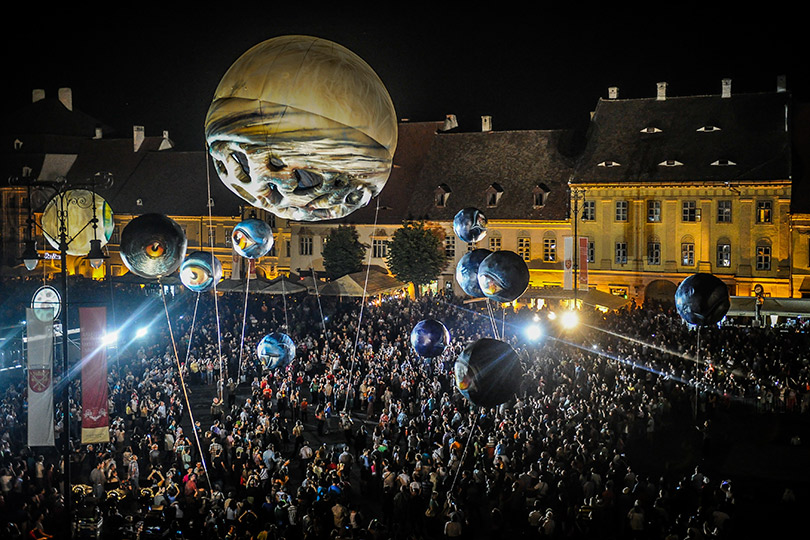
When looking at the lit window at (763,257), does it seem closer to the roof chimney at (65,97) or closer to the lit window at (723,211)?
the lit window at (723,211)

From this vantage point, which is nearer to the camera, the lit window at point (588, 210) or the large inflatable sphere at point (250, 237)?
the large inflatable sphere at point (250, 237)

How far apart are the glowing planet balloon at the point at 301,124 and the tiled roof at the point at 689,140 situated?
122 feet

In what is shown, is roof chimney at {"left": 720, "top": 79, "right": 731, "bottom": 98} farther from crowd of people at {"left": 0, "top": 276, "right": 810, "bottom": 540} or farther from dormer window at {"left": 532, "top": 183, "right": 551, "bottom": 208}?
crowd of people at {"left": 0, "top": 276, "right": 810, "bottom": 540}

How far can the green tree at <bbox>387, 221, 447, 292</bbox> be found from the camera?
43.5m

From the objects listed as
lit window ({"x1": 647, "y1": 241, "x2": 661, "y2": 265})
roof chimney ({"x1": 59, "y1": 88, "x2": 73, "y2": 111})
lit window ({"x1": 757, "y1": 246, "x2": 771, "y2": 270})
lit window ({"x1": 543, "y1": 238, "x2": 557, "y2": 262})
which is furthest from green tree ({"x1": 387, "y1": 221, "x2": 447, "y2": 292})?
roof chimney ({"x1": 59, "y1": 88, "x2": 73, "y2": 111})

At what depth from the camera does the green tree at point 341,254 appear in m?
45.9

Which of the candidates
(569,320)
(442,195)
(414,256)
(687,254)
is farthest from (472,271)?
(442,195)

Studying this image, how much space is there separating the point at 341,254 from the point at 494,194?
8446 mm

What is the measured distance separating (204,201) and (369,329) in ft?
84.8

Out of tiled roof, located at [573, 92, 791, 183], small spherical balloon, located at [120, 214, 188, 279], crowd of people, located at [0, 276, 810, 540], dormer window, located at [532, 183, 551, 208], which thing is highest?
tiled roof, located at [573, 92, 791, 183]

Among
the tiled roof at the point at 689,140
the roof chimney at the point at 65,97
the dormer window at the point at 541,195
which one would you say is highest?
the roof chimney at the point at 65,97

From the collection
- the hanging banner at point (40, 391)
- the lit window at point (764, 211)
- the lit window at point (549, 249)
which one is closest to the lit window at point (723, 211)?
the lit window at point (764, 211)

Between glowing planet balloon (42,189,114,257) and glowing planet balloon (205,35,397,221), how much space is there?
701cm

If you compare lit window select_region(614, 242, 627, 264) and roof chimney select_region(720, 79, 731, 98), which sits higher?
roof chimney select_region(720, 79, 731, 98)
